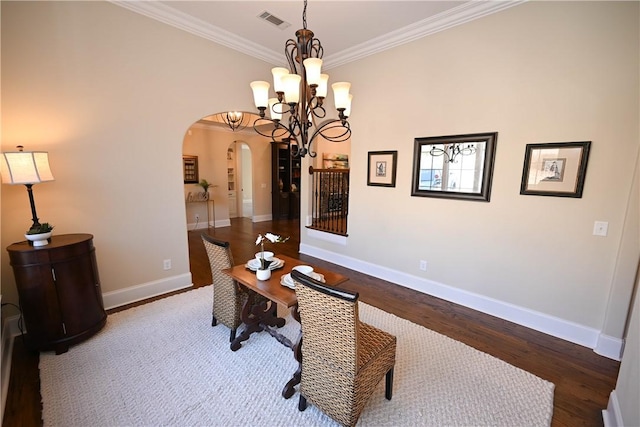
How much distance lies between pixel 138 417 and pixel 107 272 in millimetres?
1856

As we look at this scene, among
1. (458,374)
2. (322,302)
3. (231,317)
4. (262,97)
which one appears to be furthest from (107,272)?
(458,374)

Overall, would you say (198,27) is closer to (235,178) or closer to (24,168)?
(24,168)

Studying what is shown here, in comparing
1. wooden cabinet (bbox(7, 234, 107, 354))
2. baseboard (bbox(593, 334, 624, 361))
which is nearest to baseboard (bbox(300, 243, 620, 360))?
baseboard (bbox(593, 334, 624, 361))

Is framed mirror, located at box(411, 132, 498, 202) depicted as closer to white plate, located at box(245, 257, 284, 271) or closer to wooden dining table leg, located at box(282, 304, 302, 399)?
white plate, located at box(245, 257, 284, 271)

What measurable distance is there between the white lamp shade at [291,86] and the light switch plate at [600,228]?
111 inches

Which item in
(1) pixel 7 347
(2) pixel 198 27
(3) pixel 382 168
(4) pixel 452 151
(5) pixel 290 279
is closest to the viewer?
(5) pixel 290 279

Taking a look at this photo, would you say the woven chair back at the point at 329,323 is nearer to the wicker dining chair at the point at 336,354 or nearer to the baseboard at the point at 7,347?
the wicker dining chair at the point at 336,354

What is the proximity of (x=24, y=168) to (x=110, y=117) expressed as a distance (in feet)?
3.16

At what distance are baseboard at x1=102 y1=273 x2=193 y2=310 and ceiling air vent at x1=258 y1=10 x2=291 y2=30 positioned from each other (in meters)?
3.32

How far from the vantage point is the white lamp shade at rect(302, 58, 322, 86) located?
1.97 metres

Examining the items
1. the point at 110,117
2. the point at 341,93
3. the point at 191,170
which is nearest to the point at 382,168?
the point at 341,93

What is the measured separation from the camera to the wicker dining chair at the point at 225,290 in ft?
7.87

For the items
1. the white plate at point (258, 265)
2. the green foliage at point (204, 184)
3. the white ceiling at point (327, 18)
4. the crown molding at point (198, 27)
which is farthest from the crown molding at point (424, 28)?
the green foliage at point (204, 184)

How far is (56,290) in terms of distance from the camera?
A: 2260 millimetres
